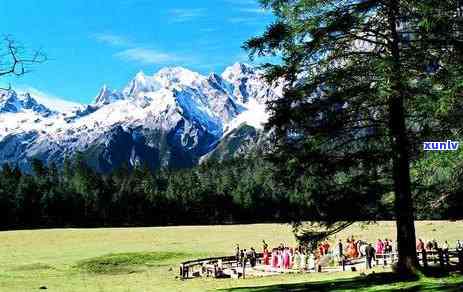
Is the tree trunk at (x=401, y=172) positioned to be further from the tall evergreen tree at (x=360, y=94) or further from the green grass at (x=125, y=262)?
the green grass at (x=125, y=262)

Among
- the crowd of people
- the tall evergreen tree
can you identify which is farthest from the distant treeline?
the tall evergreen tree

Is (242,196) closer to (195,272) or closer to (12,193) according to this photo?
(12,193)

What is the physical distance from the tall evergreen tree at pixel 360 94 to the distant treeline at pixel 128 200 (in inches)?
4025

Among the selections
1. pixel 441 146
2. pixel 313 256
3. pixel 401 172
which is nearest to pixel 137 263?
pixel 313 256

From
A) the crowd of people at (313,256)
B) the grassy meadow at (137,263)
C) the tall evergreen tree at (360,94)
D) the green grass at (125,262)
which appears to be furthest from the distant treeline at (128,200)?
the tall evergreen tree at (360,94)

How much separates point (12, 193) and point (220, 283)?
9613 cm

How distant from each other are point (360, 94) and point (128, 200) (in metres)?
119

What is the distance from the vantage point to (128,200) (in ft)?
443

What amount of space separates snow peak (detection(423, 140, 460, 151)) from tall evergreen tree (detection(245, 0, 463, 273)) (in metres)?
0.30

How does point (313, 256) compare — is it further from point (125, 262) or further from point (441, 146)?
point (441, 146)

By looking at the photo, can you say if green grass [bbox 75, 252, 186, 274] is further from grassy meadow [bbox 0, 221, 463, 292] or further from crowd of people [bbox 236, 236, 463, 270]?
crowd of people [bbox 236, 236, 463, 270]

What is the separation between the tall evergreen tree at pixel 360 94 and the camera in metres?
18.8

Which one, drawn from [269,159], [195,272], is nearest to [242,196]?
[195,272]

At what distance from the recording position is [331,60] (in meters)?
20.7
